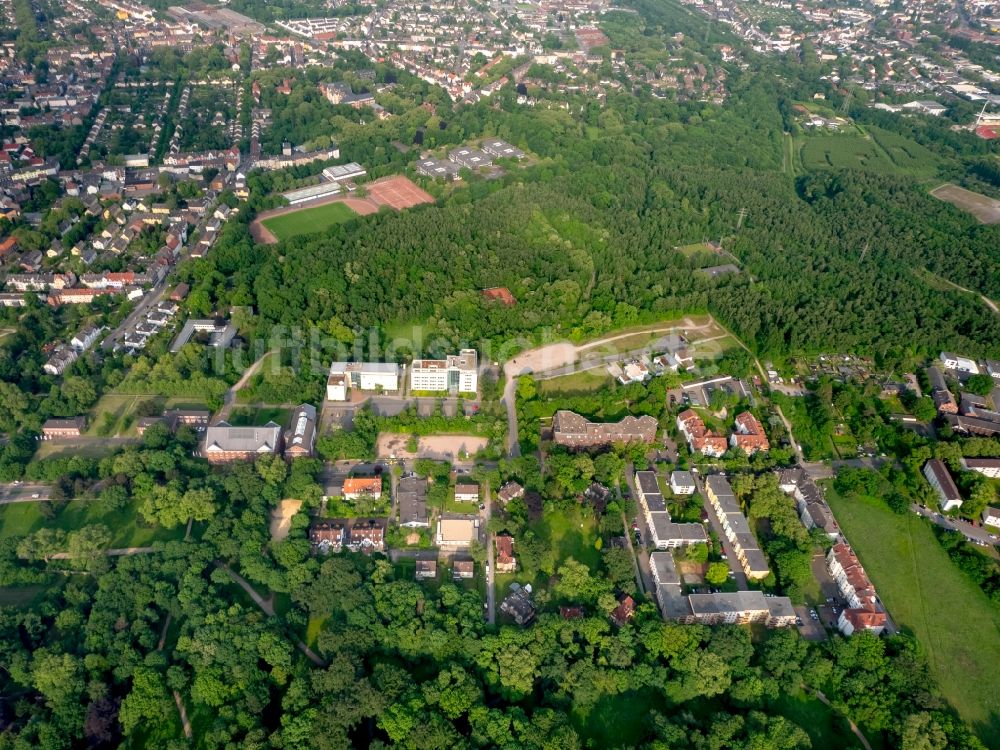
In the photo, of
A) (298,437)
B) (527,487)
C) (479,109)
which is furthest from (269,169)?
(527,487)

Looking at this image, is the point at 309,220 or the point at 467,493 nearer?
the point at 467,493

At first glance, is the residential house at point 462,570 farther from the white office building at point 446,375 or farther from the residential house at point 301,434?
the white office building at point 446,375

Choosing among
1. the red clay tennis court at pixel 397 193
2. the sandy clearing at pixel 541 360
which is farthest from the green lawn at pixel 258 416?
the red clay tennis court at pixel 397 193

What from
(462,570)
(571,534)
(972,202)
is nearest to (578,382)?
(571,534)

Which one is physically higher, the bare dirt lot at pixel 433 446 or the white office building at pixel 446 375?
the white office building at pixel 446 375

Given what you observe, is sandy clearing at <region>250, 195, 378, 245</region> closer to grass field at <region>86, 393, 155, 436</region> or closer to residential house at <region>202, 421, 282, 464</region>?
grass field at <region>86, 393, 155, 436</region>

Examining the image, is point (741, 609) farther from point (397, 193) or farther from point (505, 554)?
point (397, 193)

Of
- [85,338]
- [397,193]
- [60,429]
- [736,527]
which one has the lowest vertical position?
[60,429]
